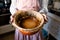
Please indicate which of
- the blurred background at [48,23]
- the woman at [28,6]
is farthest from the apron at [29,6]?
the blurred background at [48,23]

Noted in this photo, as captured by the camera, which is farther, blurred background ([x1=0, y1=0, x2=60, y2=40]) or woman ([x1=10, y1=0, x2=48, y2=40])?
blurred background ([x1=0, y1=0, x2=60, y2=40])

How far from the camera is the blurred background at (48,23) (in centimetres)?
158

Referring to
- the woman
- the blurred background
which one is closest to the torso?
the woman

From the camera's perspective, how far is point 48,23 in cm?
173

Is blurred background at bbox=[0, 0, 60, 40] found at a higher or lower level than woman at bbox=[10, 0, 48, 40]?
lower

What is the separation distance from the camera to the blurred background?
1.58m

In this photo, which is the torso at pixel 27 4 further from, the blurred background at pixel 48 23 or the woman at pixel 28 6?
the blurred background at pixel 48 23

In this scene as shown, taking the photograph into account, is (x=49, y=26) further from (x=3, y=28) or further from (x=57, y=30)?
(x=3, y=28)

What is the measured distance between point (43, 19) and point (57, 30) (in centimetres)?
87

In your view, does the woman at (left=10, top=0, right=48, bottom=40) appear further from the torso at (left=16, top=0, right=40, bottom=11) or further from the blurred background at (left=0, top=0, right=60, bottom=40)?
the blurred background at (left=0, top=0, right=60, bottom=40)

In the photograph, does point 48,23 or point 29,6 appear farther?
point 48,23

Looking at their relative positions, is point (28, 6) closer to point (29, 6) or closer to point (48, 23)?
point (29, 6)

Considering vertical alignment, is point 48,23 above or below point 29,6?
below

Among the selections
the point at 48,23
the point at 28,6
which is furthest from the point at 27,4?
the point at 48,23
